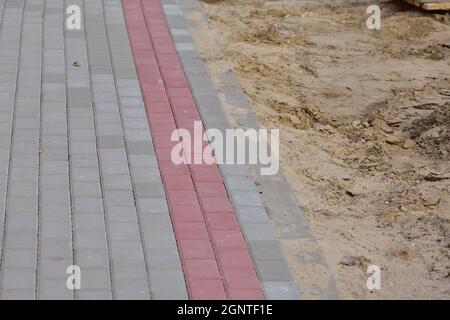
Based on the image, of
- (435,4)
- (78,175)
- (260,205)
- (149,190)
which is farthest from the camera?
(435,4)

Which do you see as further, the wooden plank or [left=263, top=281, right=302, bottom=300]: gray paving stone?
the wooden plank

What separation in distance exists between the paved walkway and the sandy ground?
20.9 inches

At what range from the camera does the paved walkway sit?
17.8 ft

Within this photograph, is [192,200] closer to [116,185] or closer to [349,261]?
[116,185]

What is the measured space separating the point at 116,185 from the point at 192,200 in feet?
2.01

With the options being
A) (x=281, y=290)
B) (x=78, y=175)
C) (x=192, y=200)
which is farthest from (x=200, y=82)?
(x=281, y=290)

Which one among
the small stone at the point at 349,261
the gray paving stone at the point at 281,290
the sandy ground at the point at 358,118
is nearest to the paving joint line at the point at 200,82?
the gray paving stone at the point at 281,290

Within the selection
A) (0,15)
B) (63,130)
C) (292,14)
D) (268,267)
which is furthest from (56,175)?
(292,14)

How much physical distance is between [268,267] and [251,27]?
18.5 ft

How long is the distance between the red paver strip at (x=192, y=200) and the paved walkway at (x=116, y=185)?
13 mm

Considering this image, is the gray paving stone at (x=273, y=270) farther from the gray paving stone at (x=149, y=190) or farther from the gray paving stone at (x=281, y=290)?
the gray paving stone at (x=149, y=190)

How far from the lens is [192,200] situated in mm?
6391

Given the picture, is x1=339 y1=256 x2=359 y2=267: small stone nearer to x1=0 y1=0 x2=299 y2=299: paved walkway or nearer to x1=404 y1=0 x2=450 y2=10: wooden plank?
x1=0 y1=0 x2=299 y2=299: paved walkway

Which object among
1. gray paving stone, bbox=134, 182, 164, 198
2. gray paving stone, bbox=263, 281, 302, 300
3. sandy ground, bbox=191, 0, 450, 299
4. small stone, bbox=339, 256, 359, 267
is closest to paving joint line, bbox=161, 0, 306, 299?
gray paving stone, bbox=263, 281, 302, 300
